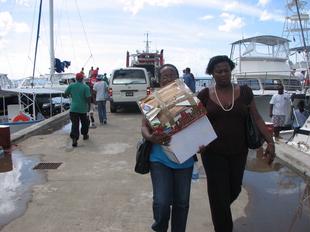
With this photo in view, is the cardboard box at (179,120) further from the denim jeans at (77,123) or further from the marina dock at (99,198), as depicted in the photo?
the denim jeans at (77,123)

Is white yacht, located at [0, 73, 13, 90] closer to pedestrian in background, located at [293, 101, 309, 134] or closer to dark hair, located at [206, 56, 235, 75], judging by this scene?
pedestrian in background, located at [293, 101, 309, 134]

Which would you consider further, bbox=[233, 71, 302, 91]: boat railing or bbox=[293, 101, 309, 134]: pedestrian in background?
bbox=[233, 71, 302, 91]: boat railing

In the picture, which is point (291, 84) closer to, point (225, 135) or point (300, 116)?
point (300, 116)

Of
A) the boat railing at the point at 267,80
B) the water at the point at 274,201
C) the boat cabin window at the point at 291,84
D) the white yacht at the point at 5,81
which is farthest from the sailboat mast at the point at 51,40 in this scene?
the water at the point at 274,201

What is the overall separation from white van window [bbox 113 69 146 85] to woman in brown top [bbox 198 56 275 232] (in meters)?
14.7

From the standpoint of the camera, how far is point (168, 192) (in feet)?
13.5

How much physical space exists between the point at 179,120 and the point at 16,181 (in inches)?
178

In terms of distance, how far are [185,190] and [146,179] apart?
136 inches

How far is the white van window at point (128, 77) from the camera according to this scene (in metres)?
19.1

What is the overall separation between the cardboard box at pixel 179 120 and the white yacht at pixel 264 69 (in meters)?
16.0

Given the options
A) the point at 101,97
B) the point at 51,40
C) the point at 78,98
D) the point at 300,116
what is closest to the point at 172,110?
the point at 78,98

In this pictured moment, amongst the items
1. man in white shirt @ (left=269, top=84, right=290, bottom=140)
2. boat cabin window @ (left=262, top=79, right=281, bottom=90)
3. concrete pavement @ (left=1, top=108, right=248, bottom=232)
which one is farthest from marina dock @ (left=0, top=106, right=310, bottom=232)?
boat cabin window @ (left=262, top=79, right=281, bottom=90)

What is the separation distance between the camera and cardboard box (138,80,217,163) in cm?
382

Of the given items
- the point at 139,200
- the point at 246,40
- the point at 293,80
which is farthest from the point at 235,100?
the point at 246,40
